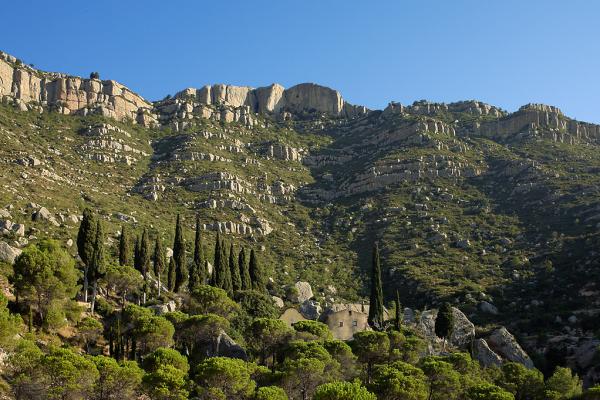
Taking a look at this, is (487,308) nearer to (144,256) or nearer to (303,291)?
(303,291)

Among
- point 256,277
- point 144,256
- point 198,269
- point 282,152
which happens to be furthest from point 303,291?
point 282,152

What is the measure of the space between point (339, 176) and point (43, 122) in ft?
251

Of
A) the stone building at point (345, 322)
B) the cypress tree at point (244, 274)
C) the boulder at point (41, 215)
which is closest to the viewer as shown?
the stone building at point (345, 322)

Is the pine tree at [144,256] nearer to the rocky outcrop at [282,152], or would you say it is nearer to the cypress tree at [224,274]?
the cypress tree at [224,274]

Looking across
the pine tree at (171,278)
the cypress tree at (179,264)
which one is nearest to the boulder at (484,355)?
the cypress tree at (179,264)

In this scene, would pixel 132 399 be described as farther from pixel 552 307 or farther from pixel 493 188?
pixel 493 188

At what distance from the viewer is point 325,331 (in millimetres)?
58750

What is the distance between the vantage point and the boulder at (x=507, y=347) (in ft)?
216

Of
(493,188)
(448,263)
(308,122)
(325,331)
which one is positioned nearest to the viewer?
(325,331)


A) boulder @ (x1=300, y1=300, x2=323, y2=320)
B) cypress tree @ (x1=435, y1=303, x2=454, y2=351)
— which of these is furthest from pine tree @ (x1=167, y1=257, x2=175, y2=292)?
cypress tree @ (x1=435, y1=303, x2=454, y2=351)

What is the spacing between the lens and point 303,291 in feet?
293

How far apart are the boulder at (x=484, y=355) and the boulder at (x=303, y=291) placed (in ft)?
95.7

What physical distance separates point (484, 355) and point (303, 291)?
32259mm

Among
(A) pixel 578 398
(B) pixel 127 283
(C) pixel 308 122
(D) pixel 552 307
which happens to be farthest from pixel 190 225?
(C) pixel 308 122
